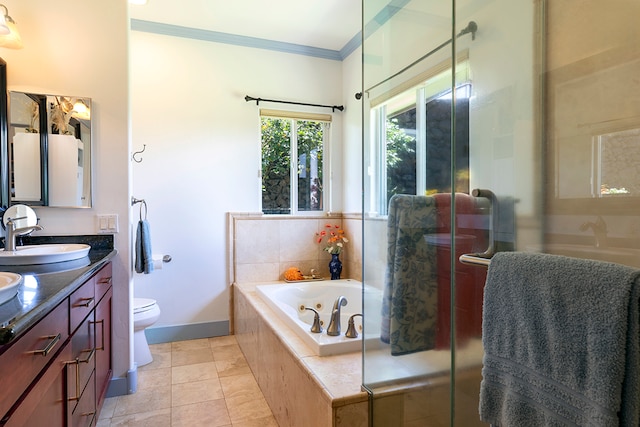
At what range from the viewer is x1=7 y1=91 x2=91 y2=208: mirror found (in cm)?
211

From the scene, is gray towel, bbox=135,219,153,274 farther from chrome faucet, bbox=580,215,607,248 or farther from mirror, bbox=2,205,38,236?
chrome faucet, bbox=580,215,607,248

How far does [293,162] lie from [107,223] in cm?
185

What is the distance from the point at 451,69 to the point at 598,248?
790mm

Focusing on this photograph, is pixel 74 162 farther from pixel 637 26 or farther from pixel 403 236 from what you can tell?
pixel 637 26

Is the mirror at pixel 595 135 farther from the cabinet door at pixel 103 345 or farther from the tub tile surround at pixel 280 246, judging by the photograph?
the tub tile surround at pixel 280 246

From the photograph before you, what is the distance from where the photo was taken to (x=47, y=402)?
109 cm

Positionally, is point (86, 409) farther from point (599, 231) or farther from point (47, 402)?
point (599, 231)

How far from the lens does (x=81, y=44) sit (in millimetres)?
2199

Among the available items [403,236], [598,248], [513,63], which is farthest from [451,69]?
[598,248]

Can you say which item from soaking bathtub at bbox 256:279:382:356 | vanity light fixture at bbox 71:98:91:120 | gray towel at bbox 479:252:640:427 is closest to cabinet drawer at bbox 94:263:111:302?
vanity light fixture at bbox 71:98:91:120

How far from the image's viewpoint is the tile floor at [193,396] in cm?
204

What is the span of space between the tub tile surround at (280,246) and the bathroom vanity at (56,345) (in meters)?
1.43

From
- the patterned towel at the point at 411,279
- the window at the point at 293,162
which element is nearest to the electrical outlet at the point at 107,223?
the window at the point at 293,162

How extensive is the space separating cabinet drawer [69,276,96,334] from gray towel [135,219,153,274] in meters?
0.88
